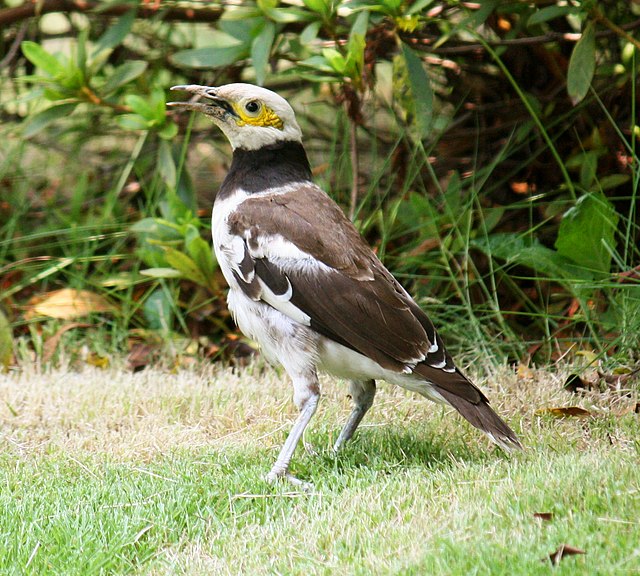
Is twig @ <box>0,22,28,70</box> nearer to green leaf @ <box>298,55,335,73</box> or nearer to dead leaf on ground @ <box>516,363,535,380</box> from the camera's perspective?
green leaf @ <box>298,55,335,73</box>

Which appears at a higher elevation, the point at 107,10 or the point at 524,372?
the point at 107,10

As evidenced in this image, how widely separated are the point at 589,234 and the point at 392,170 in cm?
167

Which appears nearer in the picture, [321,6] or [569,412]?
[569,412]

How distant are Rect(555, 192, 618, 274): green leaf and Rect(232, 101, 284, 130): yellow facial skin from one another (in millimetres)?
1858

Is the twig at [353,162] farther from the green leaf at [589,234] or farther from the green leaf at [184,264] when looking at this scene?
the green leaf at [589,234]

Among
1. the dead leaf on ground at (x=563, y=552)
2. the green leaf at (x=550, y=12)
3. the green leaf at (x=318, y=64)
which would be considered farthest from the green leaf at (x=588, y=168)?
the dead leaf on ground at (x=563, y=552)

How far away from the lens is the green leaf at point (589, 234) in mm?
5730

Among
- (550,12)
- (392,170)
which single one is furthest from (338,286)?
(392,170)

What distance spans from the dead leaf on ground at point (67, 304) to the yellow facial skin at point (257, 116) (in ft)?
7.67

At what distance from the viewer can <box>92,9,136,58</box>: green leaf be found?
21.2 ft

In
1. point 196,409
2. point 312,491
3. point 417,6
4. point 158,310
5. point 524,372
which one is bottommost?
point 158,310

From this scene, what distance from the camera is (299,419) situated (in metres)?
4.52

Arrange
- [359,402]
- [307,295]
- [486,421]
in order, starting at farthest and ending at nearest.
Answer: [359,402], [307,295], [486,421]

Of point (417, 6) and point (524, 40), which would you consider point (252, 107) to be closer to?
point (417, 6)
